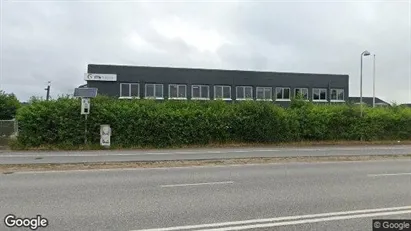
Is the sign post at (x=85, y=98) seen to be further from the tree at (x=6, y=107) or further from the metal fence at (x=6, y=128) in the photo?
the tree at (x=6, y=107)

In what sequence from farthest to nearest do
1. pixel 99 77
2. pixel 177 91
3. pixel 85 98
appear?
pixel 177 91 < pixel 99 77 < pixel 85 98

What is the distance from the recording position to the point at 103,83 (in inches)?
1383

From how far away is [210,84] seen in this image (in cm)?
3819

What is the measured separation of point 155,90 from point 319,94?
19836 millimetres

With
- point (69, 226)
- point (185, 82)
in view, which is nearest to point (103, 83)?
point (185, 82)

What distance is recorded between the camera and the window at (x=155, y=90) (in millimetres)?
36500

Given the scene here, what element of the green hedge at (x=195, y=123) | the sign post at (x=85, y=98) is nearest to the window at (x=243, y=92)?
the green hedge at (x=195, y=123)

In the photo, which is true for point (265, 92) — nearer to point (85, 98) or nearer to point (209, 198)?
point (85, 98)

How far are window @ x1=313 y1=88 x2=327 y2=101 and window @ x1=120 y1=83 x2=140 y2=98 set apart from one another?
21.0 metres

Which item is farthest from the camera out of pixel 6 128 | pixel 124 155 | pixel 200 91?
pixel 200 91

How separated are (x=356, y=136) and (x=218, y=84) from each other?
17.0 metres

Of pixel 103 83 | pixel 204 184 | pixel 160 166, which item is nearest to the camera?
pixel 204 184

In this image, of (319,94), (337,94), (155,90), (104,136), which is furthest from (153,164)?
(337,94)

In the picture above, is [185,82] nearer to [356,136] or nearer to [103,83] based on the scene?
[103,83]
